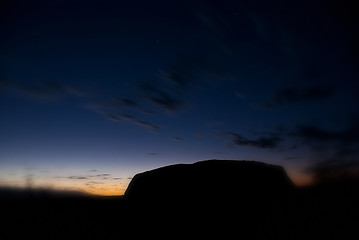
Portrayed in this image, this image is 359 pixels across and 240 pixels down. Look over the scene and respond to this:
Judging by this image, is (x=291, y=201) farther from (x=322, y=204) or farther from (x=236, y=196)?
(x=236, y=196)

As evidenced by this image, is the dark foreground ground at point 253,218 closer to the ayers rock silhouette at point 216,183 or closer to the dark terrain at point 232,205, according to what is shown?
the dark terrain at point 232,205

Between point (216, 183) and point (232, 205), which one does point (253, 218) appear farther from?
point (216, 183)

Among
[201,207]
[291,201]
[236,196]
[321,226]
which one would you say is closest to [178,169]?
[201,207]

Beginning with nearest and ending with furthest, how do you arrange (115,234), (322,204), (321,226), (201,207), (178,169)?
(321,226), (201,207), (322,204), (178,169), (115,234)

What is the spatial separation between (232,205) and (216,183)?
2.65 ft

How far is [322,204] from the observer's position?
7.34m

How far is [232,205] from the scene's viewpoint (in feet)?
22.2

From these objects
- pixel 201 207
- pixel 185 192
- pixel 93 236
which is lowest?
pixel 93 236

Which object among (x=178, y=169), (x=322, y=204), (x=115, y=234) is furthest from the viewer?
(x=115, y=234)

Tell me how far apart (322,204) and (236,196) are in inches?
119

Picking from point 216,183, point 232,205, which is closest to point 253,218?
point 232,205

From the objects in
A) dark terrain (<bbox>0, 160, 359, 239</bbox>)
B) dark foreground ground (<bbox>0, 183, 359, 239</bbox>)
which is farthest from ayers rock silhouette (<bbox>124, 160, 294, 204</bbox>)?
dark foreground ground (<bbox>0, 183, 359, 239</bbox>)

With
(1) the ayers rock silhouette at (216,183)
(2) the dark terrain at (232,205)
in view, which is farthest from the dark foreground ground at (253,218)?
(1) the ayers rock silhouette at (216,183)

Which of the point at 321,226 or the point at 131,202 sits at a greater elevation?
the point at 131,202
